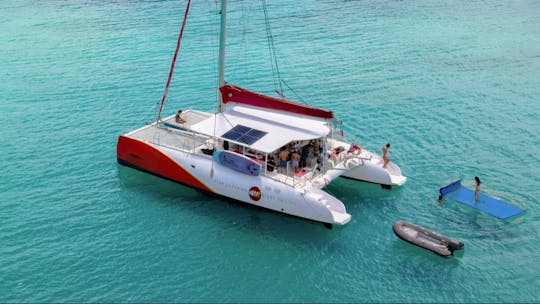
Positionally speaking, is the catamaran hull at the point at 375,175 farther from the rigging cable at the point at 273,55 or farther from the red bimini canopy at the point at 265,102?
the rigging cable at the point at 273,55

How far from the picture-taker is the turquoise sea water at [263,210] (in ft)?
79.4

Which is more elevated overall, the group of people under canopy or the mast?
the mast

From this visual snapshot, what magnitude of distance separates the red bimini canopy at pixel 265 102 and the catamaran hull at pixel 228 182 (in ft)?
13.7

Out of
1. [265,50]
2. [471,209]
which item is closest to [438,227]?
[471,209]

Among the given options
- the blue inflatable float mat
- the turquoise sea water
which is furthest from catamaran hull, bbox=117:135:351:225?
the blue inflatable float mat

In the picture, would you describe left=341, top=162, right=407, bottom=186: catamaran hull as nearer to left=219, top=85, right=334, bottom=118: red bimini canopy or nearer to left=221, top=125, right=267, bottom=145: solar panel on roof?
left=219, top=85, right=334, bottom=118: red bimini canopy

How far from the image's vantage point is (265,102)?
3134cm

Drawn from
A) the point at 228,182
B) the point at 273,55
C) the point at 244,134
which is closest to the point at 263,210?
the point at 228,182

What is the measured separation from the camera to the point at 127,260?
25.4 metres

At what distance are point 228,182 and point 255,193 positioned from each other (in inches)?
68.1

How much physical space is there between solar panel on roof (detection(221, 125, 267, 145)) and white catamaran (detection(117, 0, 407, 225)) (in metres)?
0.05

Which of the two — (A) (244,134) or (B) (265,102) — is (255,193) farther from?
(B) (265,102)

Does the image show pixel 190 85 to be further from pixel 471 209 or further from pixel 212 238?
pixel 471 209

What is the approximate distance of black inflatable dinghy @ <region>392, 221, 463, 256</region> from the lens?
2495 cm
